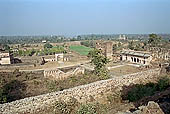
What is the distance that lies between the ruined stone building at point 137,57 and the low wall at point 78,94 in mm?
12717

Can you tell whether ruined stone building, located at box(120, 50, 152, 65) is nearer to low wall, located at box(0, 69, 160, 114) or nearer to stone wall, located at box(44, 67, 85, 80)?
stone wall, located at box(44, 67, 85, 80)

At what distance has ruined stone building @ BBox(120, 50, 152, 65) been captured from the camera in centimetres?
2625

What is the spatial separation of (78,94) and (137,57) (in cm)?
2011

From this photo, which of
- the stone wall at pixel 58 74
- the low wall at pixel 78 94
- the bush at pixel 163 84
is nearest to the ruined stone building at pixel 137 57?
the stone wall at pixel 58 74

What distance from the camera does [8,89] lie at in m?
13.3

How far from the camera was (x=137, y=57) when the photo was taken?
27922 mm

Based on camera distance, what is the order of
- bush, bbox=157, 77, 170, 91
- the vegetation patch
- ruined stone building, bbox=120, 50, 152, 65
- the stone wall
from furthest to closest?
ruined stone building, bbox=120, 50, 152, 65
the stone wall
bush, bbox=157, 77, 170, 91
the vegetation patch

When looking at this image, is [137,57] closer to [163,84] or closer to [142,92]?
[163,84]

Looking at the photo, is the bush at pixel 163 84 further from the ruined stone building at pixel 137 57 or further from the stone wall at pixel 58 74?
the ruined stone building at pixel 137 57

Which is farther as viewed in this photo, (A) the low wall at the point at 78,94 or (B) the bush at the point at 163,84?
(B) the bush at the point at 163,84

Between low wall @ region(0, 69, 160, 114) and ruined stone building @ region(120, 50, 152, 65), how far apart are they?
12.7 m

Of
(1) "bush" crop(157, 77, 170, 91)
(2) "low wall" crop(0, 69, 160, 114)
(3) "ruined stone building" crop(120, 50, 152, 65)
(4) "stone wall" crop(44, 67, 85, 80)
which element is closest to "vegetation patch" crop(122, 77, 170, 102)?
(1) "bush" crop(157, 77, 170, 91)

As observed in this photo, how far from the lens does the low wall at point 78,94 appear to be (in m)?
8.19

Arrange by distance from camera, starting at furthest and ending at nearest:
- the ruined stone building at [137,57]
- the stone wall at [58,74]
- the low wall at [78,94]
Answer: the ruined stone building at [137,57] < the stone wall at [58,74] < the low wall at [78,94]
